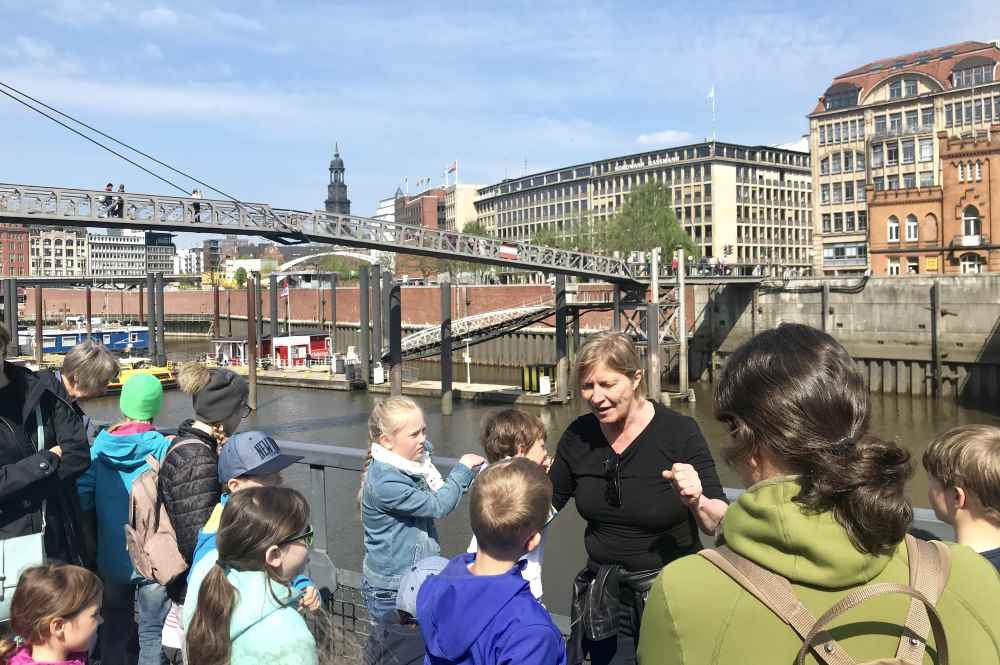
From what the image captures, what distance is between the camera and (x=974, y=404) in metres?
26.8

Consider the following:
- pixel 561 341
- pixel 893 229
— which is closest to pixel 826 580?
pixel 561 341

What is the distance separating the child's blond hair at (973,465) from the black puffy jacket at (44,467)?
2863mm

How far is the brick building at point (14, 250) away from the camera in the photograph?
435 ft

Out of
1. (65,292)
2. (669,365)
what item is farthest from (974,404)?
(65,292)

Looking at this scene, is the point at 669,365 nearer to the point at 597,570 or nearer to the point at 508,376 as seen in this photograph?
the point at 508,376

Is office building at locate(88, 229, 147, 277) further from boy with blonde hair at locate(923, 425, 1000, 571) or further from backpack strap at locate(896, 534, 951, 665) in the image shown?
backpack strap at locate(896, 534, 951, 665)

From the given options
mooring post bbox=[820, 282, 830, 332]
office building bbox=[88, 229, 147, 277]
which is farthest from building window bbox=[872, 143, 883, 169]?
office building bbox=[88, 229, 147, 277]

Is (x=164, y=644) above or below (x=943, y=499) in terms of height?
below

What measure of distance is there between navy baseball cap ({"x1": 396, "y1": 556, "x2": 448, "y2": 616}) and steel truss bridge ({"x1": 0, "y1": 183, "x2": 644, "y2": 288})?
21292 mm

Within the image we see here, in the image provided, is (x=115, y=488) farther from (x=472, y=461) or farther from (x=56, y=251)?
(x=56, y=251)

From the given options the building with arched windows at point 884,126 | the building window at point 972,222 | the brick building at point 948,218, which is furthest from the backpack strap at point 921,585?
the building with arched windows at point 884,126

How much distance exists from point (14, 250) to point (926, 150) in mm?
132056

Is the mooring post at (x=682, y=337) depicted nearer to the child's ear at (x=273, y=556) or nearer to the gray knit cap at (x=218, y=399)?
the gray knit cap at (x=218, y=399)

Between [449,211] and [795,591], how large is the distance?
11675 cm
